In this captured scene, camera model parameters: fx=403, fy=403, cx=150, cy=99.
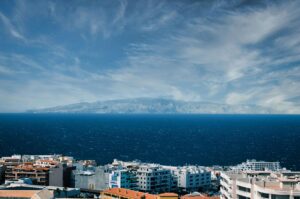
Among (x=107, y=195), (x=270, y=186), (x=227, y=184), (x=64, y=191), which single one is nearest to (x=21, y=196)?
(x=64, y=191)

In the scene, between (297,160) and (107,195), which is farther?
(297,160)

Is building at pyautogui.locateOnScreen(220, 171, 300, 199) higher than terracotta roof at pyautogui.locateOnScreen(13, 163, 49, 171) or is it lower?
higher

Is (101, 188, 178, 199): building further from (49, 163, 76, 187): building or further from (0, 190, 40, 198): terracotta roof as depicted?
(49, 163, 76, 187): building

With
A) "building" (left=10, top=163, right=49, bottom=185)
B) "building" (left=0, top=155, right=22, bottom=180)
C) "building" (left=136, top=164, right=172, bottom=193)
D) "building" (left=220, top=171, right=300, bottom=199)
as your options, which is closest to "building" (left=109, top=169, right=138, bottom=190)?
"building" (left=136, top=164, right=172, bottom=193)

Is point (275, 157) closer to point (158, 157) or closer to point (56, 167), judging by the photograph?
point (158, 157)

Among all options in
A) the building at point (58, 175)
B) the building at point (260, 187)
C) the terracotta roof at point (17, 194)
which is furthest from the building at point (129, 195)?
the building at point (58, 175)

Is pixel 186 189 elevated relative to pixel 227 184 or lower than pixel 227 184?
lower

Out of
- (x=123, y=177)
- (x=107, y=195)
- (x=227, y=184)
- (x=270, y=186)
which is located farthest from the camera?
(x=123, y=177)

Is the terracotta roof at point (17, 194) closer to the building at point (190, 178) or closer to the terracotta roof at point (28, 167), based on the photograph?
the terracotta roof at point (28, 167)
